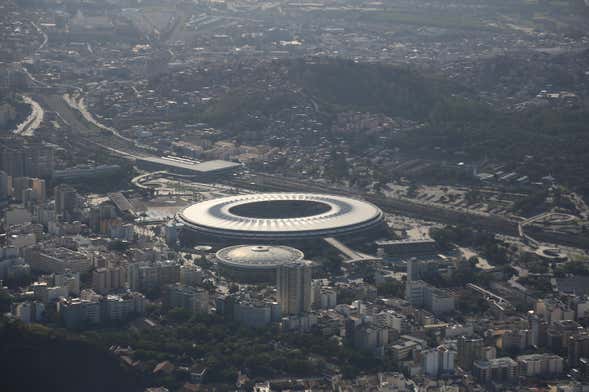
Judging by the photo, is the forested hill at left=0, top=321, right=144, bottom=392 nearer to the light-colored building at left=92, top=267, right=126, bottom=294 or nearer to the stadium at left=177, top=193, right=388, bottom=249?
the light-colored building at left=92, top=267, right=126, bottom=294

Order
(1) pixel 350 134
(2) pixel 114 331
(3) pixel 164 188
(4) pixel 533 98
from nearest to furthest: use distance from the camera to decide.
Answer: (2) pixel 114 331, (3) pixel 164 188, (1) pixel 350 134, (4) pixel 533 98

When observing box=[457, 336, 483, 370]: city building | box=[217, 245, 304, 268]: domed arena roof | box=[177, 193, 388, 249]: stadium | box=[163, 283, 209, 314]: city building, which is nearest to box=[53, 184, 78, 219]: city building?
box=[177, 193, 388, 249]: stadium

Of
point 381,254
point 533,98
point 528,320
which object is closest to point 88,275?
point 381,254

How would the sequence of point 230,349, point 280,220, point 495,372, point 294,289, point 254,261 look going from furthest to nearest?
point 280,220 < point 254,261 < point 294,289 < point 230,349 < point 495,372

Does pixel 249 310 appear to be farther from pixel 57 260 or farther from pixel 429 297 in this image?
pixel 57 260

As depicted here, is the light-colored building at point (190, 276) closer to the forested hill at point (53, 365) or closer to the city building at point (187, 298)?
the city building at point (187, 298)

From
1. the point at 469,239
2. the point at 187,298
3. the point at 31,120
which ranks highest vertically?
the point at 187,298

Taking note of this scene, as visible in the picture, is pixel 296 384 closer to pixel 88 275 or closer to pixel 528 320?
pixel 528 320

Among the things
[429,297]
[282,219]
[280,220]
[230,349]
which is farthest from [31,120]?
[230,349]
